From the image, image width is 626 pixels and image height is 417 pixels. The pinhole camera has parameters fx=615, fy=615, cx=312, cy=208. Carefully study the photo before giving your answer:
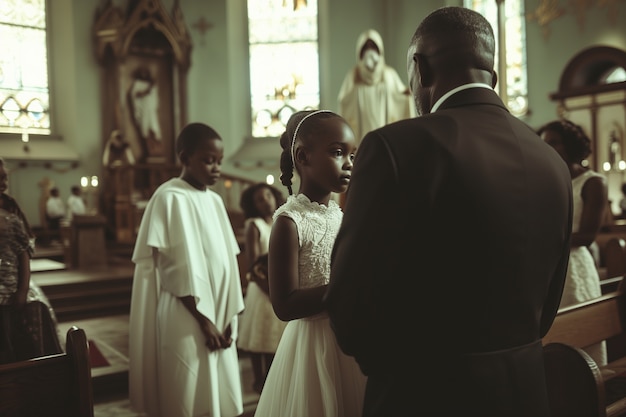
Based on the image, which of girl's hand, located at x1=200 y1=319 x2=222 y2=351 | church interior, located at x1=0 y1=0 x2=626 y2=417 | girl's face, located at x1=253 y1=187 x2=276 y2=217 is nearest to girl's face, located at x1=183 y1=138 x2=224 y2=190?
girl's hand, located at x1=200 y1=319 x2=222 y2=351

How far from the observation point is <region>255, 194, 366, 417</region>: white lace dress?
5.30ft

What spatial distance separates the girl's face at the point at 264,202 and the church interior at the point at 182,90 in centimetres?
515

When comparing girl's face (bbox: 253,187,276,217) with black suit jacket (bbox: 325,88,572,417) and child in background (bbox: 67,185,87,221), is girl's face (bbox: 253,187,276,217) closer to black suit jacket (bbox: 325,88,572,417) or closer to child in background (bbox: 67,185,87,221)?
black suit jacket (bbox: 325,88,572,417)

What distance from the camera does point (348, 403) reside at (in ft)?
5.45

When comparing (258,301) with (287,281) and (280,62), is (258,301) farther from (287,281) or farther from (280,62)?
(280,62)

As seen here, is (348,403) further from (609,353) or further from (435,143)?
(609,353)

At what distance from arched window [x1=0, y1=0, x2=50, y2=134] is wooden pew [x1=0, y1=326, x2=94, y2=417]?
1128cm

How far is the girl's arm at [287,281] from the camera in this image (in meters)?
1.59

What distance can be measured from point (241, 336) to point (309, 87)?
34.5 feet

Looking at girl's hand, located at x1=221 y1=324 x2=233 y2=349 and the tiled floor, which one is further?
the tiled floor

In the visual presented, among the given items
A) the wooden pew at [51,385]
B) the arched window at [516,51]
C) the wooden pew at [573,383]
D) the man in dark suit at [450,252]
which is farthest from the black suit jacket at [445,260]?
the arched window at [516,51]

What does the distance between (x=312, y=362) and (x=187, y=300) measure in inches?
57.9

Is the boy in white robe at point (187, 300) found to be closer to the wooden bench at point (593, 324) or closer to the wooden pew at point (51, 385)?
the wooden pew at point (51, 385)

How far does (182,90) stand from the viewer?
13.1m
